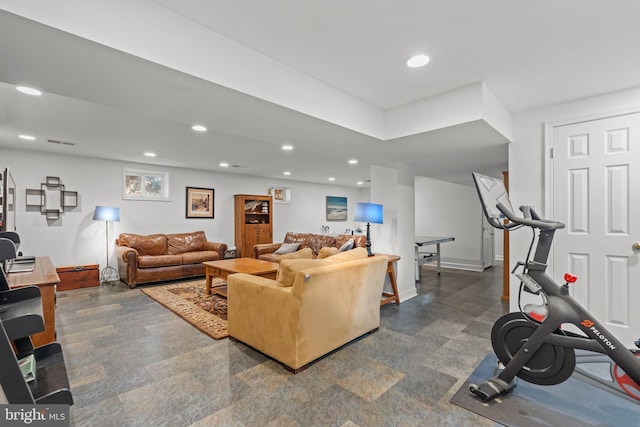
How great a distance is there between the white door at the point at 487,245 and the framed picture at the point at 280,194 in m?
5.08

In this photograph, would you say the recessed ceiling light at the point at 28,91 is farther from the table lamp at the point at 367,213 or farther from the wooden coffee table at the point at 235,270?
the table lamp at the point at 367,213

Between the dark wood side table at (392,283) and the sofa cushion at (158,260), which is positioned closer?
the dark wood side table at (392,283)

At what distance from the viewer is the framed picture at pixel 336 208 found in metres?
10.1

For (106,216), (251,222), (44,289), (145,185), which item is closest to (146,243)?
(106,216)

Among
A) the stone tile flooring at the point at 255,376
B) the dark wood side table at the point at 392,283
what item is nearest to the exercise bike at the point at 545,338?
the stone tile flooring at the point at 255,376

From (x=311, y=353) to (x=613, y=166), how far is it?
3088 millimetres

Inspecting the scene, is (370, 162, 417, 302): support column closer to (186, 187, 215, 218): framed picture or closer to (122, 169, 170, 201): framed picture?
(186, 187, 215, 218): framed picture

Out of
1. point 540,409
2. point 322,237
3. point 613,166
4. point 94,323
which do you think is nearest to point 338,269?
point 540,409

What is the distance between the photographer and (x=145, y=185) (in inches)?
248

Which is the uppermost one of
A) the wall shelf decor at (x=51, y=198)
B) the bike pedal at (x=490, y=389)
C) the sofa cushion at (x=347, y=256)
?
the wall shelf decor at (x=51, y=198)

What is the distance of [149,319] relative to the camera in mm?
3598

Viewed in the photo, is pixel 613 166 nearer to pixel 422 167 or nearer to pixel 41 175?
pixel 422 167

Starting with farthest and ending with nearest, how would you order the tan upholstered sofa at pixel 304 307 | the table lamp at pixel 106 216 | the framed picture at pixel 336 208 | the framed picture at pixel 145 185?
the framed picture at pixel 336 208 < the framed picture at pixel 145 185 < the table lamp at pixel 106 216 < the tan upholstered sofa at pixel 304 307

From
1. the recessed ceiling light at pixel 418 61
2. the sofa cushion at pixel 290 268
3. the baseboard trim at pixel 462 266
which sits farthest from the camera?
the baseboard trim at pixel 462 266
